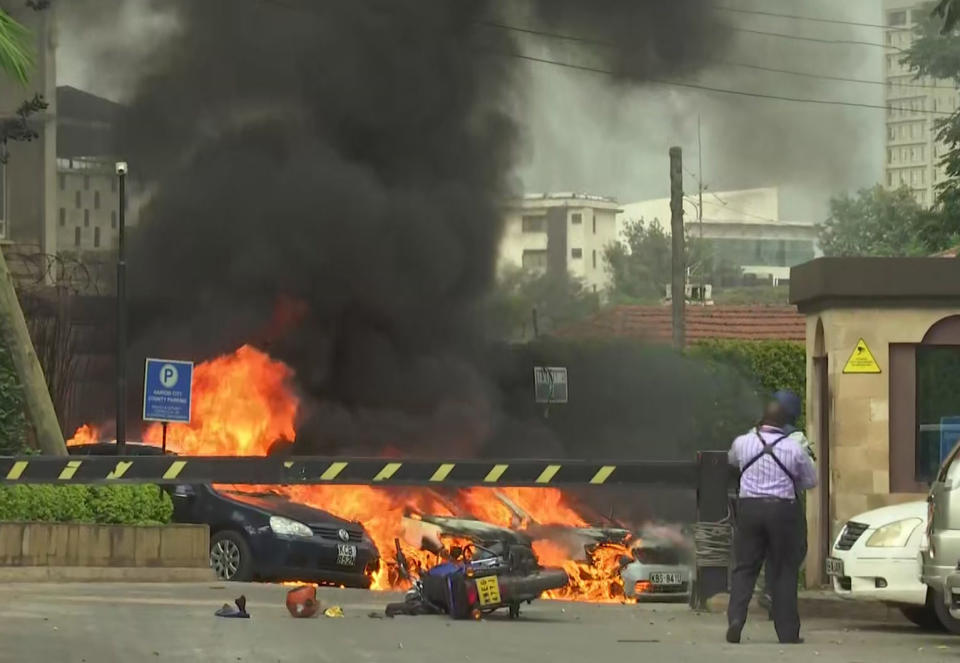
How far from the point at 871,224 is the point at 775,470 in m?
69.3

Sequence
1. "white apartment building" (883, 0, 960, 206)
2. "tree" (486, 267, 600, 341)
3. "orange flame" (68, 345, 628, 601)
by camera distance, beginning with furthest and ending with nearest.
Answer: "white apartment building" (883, 0, 960, 206) < "tree" (486, 267, 600, 341) < "orange flame" (68, 345, 628, 601)

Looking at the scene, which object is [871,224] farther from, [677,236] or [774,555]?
[774,555]

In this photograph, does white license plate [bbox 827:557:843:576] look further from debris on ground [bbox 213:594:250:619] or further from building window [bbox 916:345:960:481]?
debris on ground [bbox 213:594:250:619]

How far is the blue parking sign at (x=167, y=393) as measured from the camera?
62.9 feet

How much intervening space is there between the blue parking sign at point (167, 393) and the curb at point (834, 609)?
298 inches

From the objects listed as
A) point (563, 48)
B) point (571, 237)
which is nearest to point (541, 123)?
point (563, 48)

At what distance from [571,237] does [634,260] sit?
13.2 meters

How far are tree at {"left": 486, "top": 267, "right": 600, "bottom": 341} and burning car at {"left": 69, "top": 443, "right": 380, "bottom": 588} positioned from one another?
1673 centimetres

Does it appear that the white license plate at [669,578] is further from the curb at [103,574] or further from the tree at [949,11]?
the tree at [949,11]

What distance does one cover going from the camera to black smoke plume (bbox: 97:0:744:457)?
30.0 m

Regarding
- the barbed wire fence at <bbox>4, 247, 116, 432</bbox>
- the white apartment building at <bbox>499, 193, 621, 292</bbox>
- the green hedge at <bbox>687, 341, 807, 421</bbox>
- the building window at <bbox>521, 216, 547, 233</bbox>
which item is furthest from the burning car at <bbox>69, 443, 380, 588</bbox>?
the building window at <bbox>521, 216, 547, 233</bbox>

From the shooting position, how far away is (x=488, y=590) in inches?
482

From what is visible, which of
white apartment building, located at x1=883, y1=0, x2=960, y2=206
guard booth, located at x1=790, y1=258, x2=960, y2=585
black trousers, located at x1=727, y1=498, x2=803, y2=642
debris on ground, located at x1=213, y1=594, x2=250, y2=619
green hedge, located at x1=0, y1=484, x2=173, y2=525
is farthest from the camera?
white apartment building, located at x1=883, y1=0, x2=960, y2=206

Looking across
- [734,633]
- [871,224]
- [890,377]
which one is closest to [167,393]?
[890,377]
